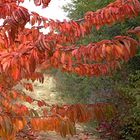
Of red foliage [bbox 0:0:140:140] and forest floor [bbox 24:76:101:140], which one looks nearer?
red foliage [bbox 0:0:140:140]

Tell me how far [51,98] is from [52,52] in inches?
395

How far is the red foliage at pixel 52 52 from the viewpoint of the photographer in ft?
7.78

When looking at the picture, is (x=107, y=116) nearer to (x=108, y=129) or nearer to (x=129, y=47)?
(x=129, y=47)

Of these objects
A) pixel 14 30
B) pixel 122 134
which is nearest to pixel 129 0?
pixel 14 30

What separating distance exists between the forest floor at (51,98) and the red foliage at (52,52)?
2733mm

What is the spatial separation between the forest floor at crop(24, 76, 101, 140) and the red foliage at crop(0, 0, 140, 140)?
8.97 ft

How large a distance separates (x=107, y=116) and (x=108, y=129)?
5095mm

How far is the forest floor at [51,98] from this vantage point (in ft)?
27.0

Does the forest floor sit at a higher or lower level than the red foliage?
lower

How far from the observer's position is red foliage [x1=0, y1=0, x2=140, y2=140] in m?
2.37

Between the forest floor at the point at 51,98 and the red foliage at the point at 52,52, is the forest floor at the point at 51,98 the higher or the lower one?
the lower one

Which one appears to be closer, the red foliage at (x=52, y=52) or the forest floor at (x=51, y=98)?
the red foliage at (x=52, y=52)

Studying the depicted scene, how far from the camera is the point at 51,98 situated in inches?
481

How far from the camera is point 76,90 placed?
11.2 m
